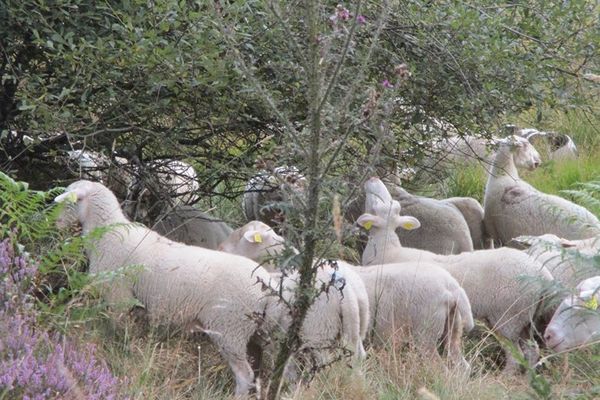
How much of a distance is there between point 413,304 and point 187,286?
1.32 meters

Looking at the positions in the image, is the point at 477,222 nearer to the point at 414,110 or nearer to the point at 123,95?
the point at 414,110

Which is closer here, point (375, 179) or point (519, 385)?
point (519, 385)

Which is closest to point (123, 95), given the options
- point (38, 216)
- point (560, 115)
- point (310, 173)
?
point (38, 216)

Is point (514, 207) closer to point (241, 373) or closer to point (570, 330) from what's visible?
point (570, 330)

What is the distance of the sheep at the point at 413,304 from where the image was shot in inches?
251

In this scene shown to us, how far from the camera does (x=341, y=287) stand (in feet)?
15.8

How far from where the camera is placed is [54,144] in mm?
7504

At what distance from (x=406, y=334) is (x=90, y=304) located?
67.1 inches

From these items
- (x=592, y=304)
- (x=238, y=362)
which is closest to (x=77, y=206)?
(x=238, y=362)

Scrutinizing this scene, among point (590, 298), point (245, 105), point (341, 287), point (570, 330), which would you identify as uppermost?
point (245, 105)

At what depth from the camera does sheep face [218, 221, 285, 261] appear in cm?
718

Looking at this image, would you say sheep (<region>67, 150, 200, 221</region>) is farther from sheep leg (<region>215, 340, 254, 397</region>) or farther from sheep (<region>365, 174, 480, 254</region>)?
sheep leg (<region>215, 340, 254, 397</region>)

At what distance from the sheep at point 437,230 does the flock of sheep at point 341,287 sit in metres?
0.91

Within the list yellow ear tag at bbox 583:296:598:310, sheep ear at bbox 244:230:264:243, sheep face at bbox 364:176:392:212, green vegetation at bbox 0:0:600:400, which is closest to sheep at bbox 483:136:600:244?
green vegetation at bbox 0:0:600:400
